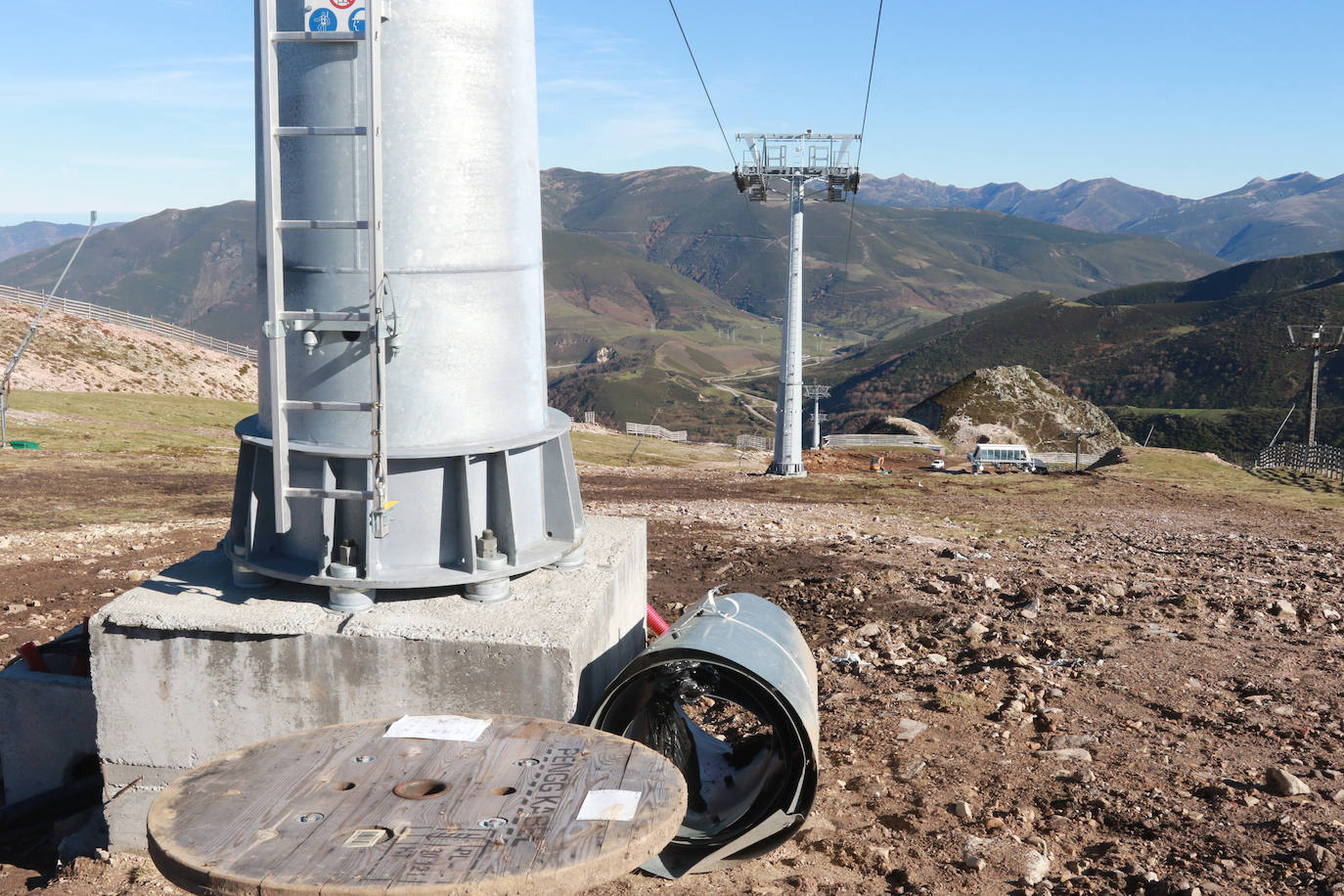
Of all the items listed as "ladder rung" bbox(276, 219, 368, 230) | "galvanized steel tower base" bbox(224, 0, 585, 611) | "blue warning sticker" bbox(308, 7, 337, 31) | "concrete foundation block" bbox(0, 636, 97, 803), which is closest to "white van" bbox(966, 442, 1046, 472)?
"galvanized steel tower base" bbox(224, 0, 585, 611)

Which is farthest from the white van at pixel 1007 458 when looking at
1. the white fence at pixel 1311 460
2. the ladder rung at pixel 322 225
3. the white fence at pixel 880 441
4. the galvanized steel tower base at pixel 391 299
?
the ladder rung at pixel 322 225

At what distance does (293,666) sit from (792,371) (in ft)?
97.6

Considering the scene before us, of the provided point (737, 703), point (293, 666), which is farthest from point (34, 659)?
point (737, 703)

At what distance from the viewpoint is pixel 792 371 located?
3447cm

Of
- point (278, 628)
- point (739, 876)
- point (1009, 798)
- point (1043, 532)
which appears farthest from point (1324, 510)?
point (278, 628)

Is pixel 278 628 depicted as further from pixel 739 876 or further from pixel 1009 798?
pixel 1009 798

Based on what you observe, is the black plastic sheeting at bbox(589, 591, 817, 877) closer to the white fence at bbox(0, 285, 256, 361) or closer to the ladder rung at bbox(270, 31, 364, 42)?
the ladder rung at bbox(270, 31, 364, 42)

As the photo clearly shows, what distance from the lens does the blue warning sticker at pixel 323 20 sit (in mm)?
5375

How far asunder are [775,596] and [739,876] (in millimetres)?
5644

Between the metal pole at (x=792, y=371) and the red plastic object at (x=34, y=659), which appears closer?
the red plastic object at (x=34, y=659)

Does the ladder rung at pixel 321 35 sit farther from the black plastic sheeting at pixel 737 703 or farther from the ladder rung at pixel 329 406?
the black plastic sheeting at pixel 737 703

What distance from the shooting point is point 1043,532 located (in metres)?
16.3

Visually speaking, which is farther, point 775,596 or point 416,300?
point 775,596

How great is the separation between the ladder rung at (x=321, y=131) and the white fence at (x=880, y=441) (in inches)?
1869
